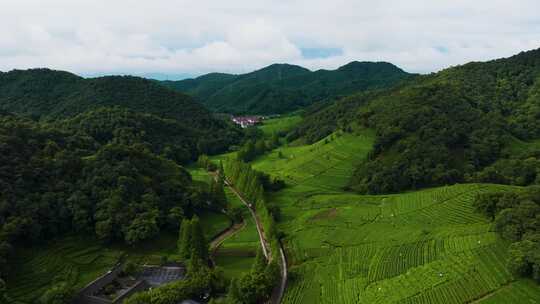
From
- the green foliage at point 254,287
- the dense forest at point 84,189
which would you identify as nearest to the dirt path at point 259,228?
the dense forest at point 84,189

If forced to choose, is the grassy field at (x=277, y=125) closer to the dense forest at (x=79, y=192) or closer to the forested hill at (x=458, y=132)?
the forested hill at (x=458, y=132)

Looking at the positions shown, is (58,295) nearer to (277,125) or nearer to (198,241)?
(198,241)

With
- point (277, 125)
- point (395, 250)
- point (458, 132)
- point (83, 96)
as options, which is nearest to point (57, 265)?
point (395, 250)

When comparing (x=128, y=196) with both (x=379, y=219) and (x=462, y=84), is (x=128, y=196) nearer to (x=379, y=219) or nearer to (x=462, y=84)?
(x=379, y=219)

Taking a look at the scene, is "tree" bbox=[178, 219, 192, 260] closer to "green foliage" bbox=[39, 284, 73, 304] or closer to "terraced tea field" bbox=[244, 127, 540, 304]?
"terraced tea field" bbox=[244, 127, 540, 304]

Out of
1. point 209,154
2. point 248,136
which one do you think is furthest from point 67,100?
point 248,136

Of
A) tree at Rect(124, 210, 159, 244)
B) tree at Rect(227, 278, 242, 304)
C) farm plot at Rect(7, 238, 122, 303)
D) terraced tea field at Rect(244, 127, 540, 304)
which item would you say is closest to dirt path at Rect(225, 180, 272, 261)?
terraced tea field at Rect(244, 127, 540, 304)
